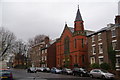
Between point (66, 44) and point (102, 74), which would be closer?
point (102, 74)

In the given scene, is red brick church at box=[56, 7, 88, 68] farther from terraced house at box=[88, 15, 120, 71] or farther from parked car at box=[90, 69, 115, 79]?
parked car at box=[90, 69, 115, 79]

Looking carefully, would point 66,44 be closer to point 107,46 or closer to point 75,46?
point 75,46

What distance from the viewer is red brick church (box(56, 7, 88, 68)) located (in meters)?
53.4

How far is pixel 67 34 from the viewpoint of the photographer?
60.9 m

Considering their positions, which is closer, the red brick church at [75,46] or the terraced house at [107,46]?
the terraced house at [107,46]

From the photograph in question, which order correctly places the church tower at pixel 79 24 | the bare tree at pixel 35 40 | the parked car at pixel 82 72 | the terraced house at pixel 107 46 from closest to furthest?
the parked car at pixel 82 72 → the terraced house at pixel 107 46 → the church tower at pixel 79 24 → the bare tree at pixel 35 40

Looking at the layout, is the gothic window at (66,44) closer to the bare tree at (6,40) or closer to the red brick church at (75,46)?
the red brick church at (75,46)

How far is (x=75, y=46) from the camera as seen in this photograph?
5519cm

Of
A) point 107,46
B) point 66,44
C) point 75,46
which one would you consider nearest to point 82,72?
point 107,46

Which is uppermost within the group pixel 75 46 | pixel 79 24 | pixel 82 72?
pixel 79 24

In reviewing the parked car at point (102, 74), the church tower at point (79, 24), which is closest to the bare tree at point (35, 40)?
the church tower at point (79, 24)

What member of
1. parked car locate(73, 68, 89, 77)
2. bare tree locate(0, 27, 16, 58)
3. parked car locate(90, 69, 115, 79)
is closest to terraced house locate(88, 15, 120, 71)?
parked car locate(73, 68, 89, 77)

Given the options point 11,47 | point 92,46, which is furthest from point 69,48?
point 11,47

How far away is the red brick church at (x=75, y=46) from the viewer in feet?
175
